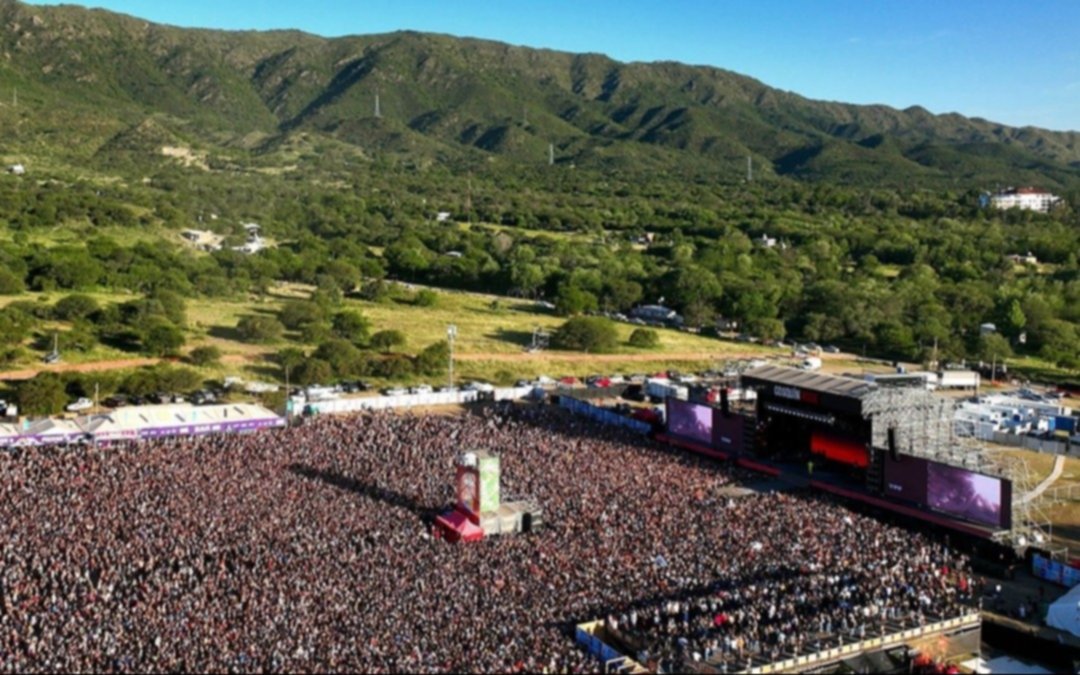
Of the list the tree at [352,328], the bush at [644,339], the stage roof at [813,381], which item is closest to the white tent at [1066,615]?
the stage roof at [813,381]

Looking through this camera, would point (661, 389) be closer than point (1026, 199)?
Yes

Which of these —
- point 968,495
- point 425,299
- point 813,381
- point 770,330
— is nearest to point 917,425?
point 968,495

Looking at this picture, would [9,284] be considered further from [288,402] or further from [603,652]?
[603,652]

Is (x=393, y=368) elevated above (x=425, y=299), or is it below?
below

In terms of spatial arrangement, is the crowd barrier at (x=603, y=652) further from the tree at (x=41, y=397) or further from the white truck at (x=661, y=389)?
the tree at (x=41, y=397)

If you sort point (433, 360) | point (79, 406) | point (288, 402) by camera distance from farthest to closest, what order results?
point (433, 360)
point (288, 402)
point (79, 406)

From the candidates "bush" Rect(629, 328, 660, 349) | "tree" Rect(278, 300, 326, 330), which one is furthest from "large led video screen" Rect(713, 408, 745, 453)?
"tree" Rect(278, 300, 326, 330)

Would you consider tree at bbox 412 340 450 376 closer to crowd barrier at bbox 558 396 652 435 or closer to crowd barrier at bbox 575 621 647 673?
crowd barrier at bbox 558 396 652 435

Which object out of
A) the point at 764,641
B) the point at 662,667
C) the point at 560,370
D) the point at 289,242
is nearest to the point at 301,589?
the point at 662,667
